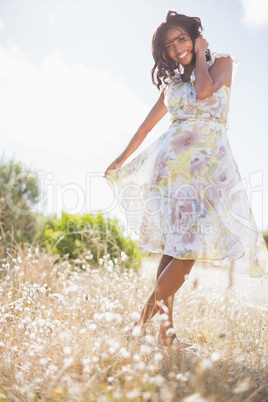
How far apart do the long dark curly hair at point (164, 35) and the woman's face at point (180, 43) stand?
0.03 metres

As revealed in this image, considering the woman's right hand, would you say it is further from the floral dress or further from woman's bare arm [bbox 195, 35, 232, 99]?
woman's bare arm [bbox 195, 35, 232, 99]

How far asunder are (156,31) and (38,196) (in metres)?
4.10

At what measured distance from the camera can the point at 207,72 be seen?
2430mm

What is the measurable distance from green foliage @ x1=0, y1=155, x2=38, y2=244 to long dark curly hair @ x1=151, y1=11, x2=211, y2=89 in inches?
140

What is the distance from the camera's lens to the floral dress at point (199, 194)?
7.64ft

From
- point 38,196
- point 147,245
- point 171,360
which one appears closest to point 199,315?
point 147,245

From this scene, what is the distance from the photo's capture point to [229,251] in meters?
2.30

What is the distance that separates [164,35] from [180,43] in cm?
12

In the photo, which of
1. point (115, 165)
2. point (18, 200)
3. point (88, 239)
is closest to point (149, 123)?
point (115, 165)

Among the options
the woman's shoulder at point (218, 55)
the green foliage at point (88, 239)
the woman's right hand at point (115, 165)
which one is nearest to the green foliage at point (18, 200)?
the green foliage at point (88, 239)

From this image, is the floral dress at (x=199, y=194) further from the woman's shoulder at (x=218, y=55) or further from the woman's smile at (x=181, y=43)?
Result: the woman's smile at (x=181, y=43)

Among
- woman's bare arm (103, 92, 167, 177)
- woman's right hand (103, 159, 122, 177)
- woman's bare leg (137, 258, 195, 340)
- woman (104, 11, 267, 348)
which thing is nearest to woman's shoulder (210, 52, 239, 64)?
woman (104, 11, 267, 348)

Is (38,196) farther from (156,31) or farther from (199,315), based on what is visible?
(156,31)

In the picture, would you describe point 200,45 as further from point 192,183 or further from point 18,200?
point 18,200
